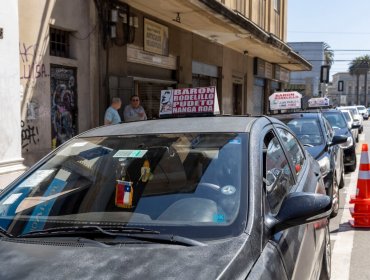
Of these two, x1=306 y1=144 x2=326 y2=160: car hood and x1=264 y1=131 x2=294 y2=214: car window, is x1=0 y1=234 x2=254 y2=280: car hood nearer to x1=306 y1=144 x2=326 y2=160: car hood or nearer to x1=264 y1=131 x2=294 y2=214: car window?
x1=264 y1=131 x2=294 y2=214: car window

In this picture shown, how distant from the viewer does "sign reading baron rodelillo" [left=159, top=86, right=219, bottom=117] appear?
402 centimetres

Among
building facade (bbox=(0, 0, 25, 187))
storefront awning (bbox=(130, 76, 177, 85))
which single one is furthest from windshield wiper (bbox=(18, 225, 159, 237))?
storefront awning (bbox=(130, 76, 177, 85))

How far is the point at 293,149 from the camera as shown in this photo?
13.1 feet

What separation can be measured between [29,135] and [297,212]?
22.5ft

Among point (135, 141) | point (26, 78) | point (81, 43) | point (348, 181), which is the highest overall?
point (81, 43)

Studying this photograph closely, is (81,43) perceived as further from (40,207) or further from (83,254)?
(83,254)

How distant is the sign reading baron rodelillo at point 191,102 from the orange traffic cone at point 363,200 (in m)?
3.23

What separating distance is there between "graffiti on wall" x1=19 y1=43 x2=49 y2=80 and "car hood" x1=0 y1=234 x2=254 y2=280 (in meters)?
6.49

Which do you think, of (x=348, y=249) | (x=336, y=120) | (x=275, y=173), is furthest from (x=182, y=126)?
(x=336, y=120)

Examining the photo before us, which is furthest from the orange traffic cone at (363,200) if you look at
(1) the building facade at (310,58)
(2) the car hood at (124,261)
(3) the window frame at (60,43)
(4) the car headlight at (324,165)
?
(1) the building facade at (310,58)

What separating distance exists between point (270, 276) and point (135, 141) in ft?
4.44

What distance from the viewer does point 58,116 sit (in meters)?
9.29

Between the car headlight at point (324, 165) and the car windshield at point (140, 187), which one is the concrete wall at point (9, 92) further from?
the car headlight at point (324, 165)

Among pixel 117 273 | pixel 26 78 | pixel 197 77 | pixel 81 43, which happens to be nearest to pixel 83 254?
pixel 117 273
